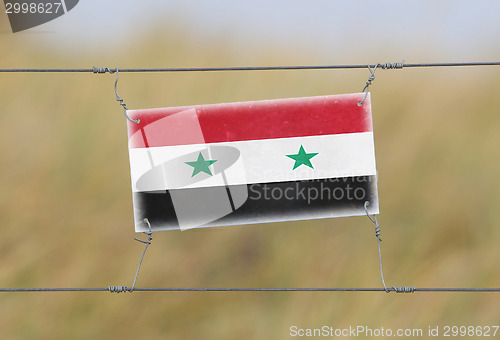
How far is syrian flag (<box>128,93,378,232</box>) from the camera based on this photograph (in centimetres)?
252

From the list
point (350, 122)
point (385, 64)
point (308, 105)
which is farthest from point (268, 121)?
point (385, 64)

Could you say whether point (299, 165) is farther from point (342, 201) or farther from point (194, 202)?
point (194, 202)

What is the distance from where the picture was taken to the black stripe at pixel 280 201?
8.29 ft

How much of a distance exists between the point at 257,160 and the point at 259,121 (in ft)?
0.54

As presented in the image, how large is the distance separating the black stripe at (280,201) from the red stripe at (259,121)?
8.2 inches

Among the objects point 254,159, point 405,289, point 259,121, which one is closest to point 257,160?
point 254,159

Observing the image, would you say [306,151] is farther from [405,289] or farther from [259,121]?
[405,289]

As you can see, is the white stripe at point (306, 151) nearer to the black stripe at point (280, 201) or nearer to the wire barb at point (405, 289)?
the black stripe at point (280, 201)

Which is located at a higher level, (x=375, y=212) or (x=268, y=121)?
(x=268, y=121)

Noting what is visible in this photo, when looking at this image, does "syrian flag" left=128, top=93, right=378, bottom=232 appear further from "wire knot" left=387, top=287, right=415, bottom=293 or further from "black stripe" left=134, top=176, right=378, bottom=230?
"wire knot" left=387, top=287, right=415, bottom=293

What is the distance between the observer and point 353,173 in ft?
8.26

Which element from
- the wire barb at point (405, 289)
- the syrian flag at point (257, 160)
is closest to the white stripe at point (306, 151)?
the syrian flag at point (257, 160)

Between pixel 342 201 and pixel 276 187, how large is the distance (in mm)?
283

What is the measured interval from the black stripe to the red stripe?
0.69ft
